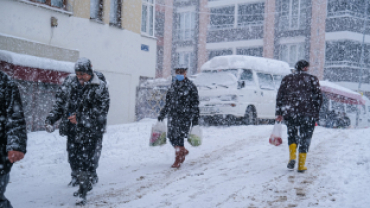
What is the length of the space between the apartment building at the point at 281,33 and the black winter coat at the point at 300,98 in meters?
23.0

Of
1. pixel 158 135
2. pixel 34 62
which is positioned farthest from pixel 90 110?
pixel 34 62

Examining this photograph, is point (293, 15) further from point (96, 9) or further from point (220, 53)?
point (96, 9)

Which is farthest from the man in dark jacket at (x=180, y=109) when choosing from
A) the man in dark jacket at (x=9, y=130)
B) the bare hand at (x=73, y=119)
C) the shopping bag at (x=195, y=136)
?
the man in dark jacket at (x=9, y=130)

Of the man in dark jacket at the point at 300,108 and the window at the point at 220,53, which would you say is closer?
the man in dark jacket at the point at 300,108

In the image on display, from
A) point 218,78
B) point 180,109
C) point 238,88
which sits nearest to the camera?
point 180,109

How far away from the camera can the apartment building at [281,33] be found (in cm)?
2775

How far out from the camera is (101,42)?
47.7 ft

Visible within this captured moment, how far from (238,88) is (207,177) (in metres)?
6.98

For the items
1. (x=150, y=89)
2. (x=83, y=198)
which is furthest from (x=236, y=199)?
(x=150, y=89)

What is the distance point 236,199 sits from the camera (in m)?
4.69

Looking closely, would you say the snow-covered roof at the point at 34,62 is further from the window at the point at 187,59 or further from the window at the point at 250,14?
the window at the point at 187,59

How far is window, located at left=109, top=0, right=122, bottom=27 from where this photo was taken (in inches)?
603

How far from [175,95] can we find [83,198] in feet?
9.22

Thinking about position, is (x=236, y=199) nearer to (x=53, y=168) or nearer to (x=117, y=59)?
(x=53, y=168)
